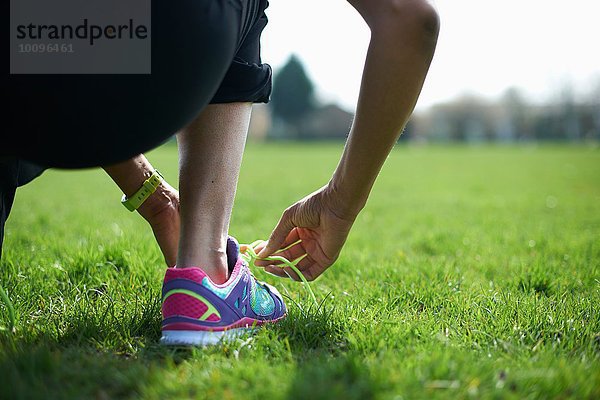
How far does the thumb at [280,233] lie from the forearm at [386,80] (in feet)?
1.05

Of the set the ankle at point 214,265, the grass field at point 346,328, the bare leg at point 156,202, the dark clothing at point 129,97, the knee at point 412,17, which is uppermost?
the knee at point 412,17

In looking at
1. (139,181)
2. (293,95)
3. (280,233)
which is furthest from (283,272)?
(293,95)

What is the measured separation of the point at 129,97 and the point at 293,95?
2653 inches

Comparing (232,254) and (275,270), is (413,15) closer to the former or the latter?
(232,254)

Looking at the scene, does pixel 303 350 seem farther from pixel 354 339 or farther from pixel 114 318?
pixel 114 318

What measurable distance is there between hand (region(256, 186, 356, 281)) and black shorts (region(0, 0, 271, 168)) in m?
0.50

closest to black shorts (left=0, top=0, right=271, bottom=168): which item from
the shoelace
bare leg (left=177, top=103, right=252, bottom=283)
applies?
bare leg (left=177, top=103, right=252, bottom=283)

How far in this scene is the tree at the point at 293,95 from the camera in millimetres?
67312

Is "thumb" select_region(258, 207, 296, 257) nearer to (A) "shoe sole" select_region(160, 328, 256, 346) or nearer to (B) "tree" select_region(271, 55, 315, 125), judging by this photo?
(A) "shoe sole" select_region(160, 328, 256, 346)

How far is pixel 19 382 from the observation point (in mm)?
1114

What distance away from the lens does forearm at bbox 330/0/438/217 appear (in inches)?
48.2

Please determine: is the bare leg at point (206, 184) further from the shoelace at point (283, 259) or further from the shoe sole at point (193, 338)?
the shoelace at point (283, 259)

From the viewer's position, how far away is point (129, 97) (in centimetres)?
115

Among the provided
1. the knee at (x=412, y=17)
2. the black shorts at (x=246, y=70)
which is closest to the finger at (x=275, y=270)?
the black shorts at (x=246, y=70)
